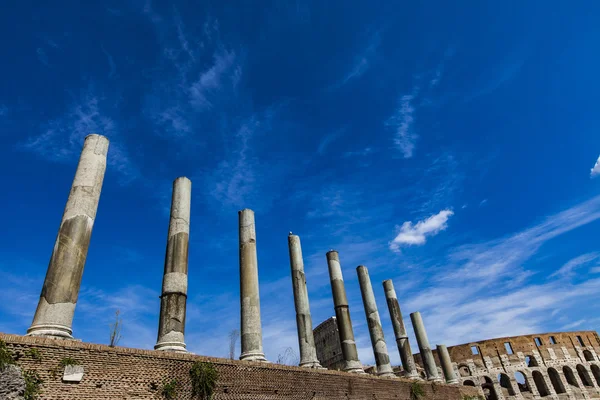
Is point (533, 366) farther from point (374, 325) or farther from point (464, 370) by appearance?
point (374, 325)

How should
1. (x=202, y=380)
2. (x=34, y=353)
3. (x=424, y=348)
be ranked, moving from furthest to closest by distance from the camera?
1. (x=424, y=348)
2. (x=202, y=380)
3. (x=34, y=353)

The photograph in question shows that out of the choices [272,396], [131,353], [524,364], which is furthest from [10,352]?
[524,364]

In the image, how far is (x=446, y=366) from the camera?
2520cm

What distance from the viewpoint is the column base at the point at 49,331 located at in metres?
7.22

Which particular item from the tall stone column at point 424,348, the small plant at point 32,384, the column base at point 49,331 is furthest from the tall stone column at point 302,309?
the tall stone column at point 424,348

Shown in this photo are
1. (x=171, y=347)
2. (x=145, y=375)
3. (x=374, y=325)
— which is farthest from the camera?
(x=374, y=325)

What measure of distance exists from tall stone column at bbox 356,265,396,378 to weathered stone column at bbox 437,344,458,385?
25.4 ft

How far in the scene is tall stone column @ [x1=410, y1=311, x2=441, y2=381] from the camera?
2133 centimetres

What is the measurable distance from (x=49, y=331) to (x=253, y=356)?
18.1 feet

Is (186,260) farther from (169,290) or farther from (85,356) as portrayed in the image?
(85,356)

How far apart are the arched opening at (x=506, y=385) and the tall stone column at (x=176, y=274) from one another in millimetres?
39720

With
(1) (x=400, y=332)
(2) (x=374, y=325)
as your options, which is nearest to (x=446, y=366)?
(1) (x=400, y=332)

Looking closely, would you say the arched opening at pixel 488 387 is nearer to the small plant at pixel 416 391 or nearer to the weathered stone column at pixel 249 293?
the small plant at pixel 416 391

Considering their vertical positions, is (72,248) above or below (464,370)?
below
